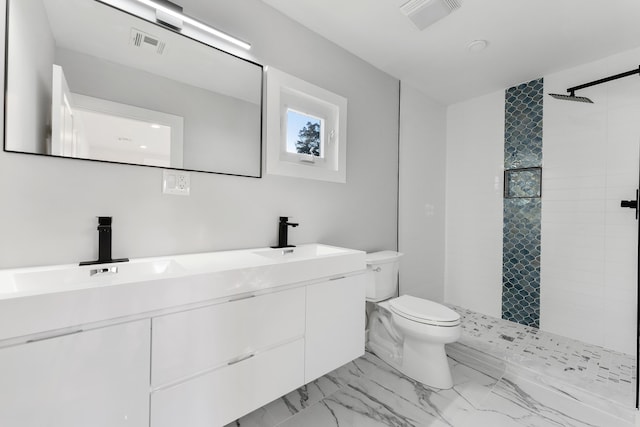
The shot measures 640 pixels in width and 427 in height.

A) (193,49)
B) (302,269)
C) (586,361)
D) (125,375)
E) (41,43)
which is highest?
(193,49)

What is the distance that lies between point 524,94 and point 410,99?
109 centimetres

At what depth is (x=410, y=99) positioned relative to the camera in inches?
112

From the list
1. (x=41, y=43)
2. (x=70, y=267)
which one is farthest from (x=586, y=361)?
(x=41, y=43)

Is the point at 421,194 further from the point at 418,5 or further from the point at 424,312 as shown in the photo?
the point at 418,5

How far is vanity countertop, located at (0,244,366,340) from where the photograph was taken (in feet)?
2.52

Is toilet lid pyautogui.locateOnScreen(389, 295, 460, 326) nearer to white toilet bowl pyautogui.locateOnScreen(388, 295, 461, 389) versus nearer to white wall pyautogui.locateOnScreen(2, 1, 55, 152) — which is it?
white toilet bowl pyautogui.locateOnScreen(388, 295, 461, 389)

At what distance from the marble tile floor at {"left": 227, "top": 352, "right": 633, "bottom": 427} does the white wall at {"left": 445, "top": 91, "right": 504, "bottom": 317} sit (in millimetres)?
1173

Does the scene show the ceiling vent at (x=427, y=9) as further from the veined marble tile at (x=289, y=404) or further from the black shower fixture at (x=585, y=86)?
the veined marble tile at (x=289, y=404)

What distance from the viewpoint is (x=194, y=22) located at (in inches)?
56.8

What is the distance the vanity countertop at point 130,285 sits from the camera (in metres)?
0.77

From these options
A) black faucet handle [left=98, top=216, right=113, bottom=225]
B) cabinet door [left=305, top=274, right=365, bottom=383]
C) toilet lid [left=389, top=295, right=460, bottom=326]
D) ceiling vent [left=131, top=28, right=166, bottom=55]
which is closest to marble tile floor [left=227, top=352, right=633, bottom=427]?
cabinet door [left=305, top=274, right=365, bottom=383]

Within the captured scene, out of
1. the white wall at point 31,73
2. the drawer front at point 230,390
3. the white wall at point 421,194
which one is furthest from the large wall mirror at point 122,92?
the white wall at point 421,194

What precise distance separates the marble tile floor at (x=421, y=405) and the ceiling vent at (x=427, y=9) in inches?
95.7

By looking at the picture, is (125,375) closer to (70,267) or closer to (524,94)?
(70,267)
